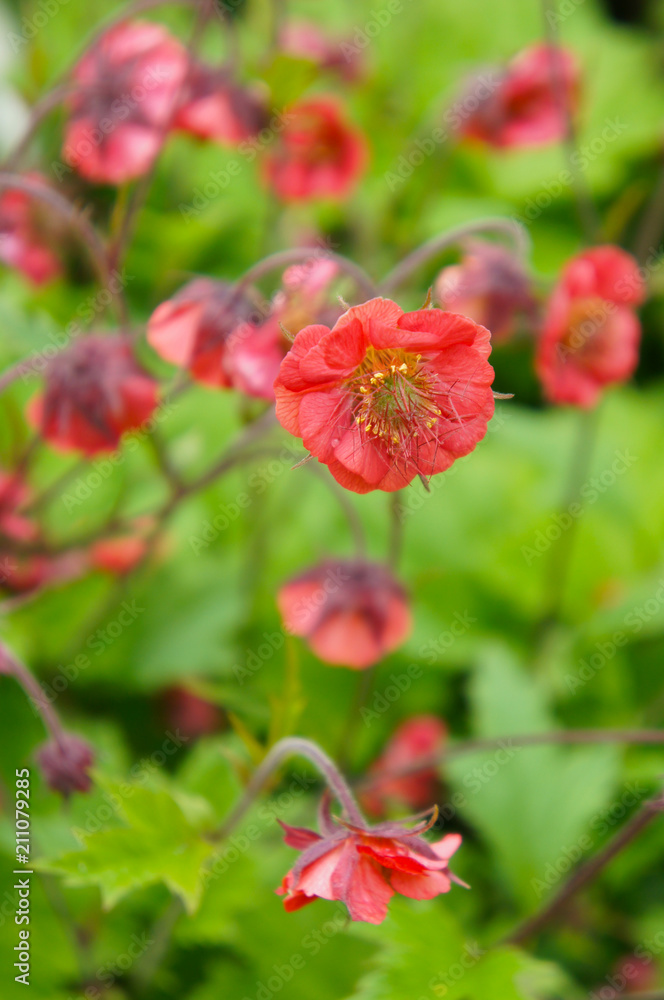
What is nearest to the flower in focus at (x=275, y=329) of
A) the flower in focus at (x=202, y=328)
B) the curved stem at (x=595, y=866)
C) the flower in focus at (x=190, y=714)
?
the flower in focus at (x=202, y=328)

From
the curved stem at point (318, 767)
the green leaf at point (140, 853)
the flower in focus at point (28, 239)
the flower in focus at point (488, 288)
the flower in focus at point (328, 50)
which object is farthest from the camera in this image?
the flower in focus at point (328, 50)

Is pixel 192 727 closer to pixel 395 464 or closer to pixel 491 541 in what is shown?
pixel 491 541

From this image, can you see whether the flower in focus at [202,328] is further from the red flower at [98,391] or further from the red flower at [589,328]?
the red flower at [589,328]

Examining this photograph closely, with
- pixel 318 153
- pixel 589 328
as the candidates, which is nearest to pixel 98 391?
pixel 589 328

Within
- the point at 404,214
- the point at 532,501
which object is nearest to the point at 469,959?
the point at 532,501

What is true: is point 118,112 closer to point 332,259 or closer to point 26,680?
point 332,259

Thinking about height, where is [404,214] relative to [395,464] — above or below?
below
